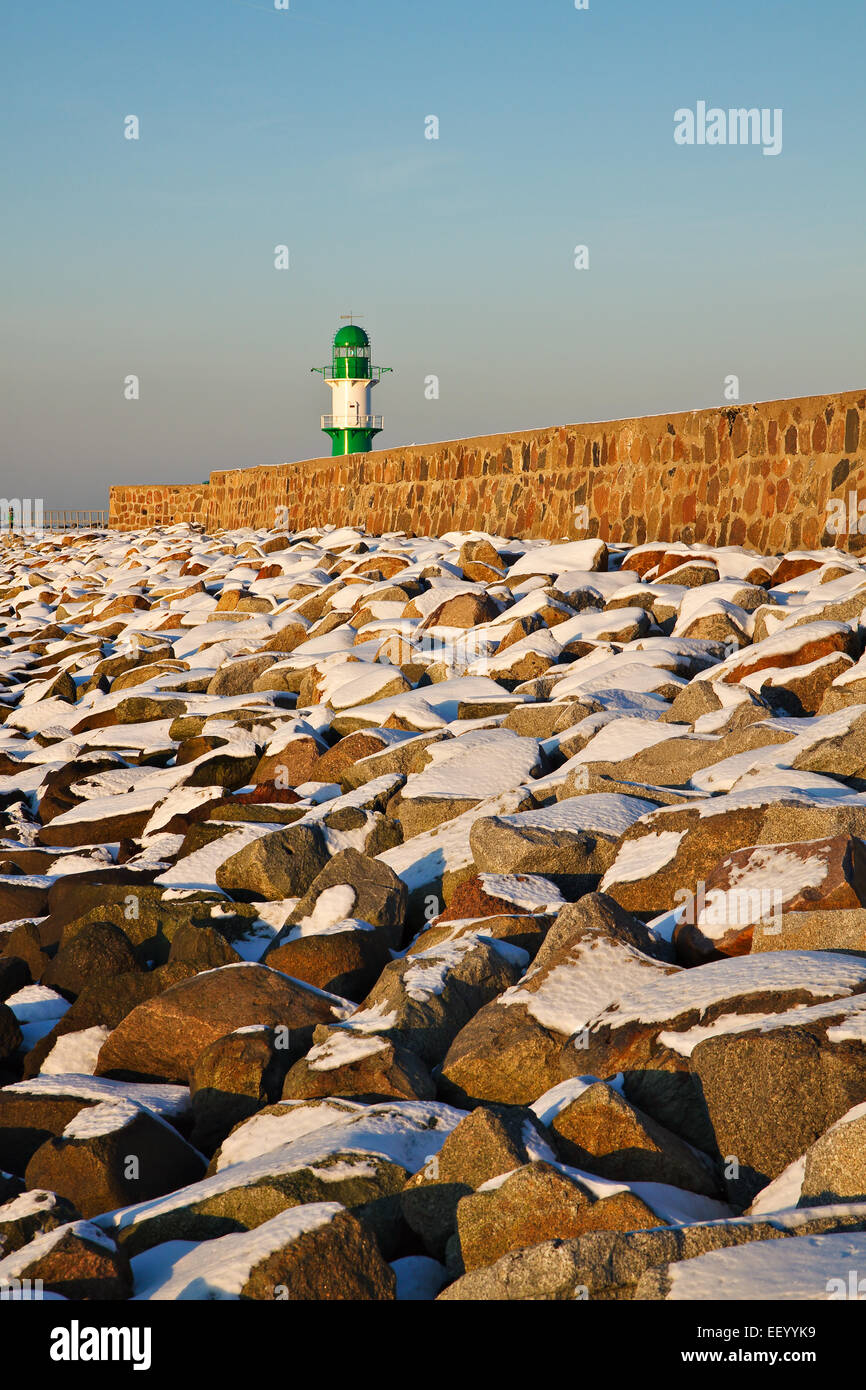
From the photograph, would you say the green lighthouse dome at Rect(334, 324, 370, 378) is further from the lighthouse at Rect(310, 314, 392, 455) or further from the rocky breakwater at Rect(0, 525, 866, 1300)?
the rocky breakwater at Rect(0, 525, 866, 1300)

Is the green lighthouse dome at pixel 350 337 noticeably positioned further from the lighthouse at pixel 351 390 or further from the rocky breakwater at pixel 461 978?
the rocky breakwater at pixel 461 978

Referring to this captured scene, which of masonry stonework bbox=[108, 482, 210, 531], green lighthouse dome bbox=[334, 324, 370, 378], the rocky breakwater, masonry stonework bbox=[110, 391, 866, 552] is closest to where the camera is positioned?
the rocky breakwater

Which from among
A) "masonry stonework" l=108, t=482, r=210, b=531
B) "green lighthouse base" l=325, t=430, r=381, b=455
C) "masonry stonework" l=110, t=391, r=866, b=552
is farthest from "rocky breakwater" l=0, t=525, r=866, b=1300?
"green lighthouse base" l=325, t=430, r=381, b=455

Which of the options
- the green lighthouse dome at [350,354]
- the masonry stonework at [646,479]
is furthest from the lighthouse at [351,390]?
the masonry stonework at [646,479]

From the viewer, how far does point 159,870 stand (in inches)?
169

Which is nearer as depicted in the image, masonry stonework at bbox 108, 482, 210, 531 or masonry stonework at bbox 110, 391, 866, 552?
masonry stonework at bbox 110, 391, 866, 552

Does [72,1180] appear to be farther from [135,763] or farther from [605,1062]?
[135,763]

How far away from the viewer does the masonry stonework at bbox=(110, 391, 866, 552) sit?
787cm

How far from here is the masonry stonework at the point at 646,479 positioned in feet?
25.8

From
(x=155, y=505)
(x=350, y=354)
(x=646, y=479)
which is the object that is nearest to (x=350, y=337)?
(x=350, y=354)

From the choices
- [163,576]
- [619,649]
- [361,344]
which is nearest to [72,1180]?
[619,649]

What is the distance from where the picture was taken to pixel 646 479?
9.32 meters

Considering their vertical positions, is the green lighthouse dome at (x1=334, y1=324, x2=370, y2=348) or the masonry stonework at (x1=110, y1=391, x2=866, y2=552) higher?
the green lighthouse dome at (x1=334, y1=324, x2=370, y2=348)
